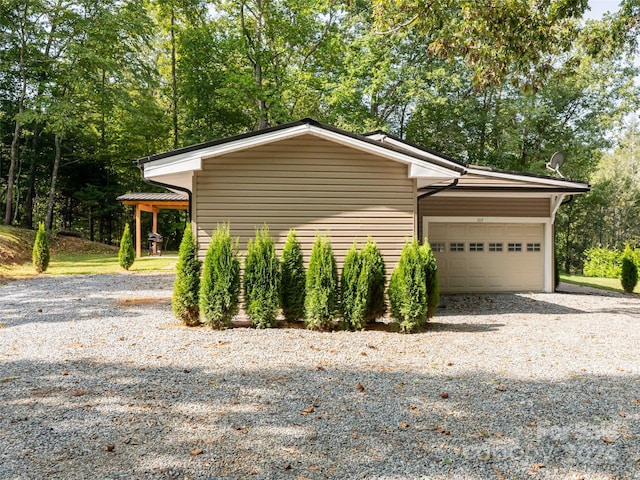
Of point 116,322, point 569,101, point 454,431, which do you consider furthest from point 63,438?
point 569,101

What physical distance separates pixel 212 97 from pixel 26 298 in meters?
16.7

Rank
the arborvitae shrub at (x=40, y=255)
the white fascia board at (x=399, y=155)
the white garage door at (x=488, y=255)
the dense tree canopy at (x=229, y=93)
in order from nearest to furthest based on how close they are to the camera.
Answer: the white fascia board at (x=399, y=155), the white garage door at (x=488, y=255), the arborvitae shrub at (x=40, y=255), the dense tree canopy at (x=229, y=93)

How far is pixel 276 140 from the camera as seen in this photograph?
7.15 m

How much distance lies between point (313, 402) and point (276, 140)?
462 cm

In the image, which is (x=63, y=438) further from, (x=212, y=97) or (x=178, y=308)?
(x=212, y=97)

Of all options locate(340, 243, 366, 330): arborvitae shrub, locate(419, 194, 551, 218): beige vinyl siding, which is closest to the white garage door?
locate(419, 194, 551, 218): beige vinyl siding

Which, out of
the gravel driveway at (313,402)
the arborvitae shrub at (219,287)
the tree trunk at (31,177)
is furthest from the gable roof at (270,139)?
the tree trunk at (31,177)

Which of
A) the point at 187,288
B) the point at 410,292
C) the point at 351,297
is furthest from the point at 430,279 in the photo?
the point at 187,288

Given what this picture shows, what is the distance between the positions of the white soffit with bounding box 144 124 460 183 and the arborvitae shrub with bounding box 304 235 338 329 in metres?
1.93

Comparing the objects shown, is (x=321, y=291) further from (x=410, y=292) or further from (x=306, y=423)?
(x=306, y=423)

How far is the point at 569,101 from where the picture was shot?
2397 cm

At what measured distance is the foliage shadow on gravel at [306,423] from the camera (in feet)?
8.54

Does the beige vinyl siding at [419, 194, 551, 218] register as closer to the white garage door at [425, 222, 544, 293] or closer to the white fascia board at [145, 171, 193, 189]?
the white garage door at [425, 222, 544, 293]

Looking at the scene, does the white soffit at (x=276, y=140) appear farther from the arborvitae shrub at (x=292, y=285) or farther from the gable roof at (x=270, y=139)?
the arborvitae shrub at (x=292, y=285)
